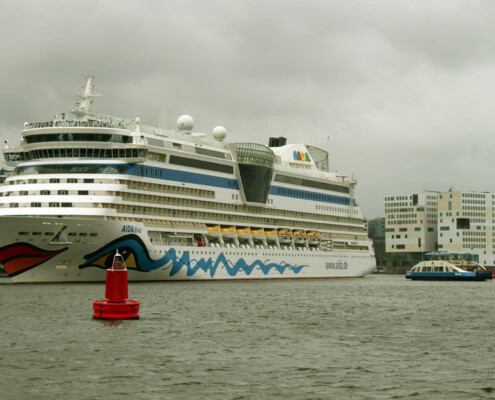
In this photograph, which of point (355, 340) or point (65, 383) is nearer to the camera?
point (65, 383)

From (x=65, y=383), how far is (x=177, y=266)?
43.4 m

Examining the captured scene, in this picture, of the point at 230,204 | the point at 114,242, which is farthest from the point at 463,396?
the point at 230,204

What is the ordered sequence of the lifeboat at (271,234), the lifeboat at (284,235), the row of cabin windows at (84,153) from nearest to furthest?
the row of cabin windows at (84,153), the lifeboat at (271,234), the lifeboat at (284,235)

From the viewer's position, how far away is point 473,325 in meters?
29.7

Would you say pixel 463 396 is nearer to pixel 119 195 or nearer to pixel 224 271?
pixel 119 195

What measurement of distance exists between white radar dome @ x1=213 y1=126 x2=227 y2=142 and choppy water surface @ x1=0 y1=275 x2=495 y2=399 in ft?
126

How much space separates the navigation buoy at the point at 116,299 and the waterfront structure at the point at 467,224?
507ft

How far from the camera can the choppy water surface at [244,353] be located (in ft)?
52.9

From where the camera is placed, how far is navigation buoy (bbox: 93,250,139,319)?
1089 inches

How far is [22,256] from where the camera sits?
51094 millimetres

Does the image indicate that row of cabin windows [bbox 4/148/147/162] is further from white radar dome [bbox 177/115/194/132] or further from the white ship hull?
white radar dome [bbox 177/115/194/132]

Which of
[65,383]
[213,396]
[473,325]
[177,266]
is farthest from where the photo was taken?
[177,266]

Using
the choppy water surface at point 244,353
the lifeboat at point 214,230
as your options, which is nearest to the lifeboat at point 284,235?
the lifeboat at point 214,230

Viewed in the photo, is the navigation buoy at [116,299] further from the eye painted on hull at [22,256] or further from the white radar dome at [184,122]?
the white radar dome at [184,122]
